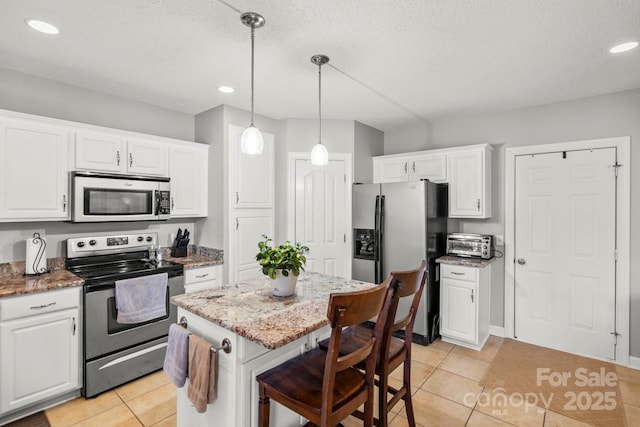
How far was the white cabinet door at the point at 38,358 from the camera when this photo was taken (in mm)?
2178

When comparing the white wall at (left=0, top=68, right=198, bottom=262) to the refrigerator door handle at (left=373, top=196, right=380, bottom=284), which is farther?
the refrigerator door handle at (left=373, top=196, right=380, bottom=284)

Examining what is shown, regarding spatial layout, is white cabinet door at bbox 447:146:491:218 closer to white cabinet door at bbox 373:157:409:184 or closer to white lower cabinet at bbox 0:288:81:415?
white cabinet door at bbox 373:157:409:184

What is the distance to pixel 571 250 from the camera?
333 centimetres

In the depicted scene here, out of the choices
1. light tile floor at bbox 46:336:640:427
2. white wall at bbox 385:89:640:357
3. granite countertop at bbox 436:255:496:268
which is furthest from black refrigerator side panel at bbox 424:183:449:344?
light tile floor at bbox 46:336:640:427

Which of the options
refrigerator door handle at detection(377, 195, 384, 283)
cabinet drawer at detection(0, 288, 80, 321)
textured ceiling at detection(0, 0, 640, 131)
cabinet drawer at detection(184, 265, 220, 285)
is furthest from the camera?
refrigerator door handle at detection(377, 195, 384, 283)

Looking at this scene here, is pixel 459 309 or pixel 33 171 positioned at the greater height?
pixel 33 171

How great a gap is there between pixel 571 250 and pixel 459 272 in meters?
1.12

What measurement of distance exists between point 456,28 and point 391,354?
2013 mm

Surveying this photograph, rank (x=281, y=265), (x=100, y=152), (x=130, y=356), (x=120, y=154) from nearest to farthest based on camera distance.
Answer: (x=281, y=265), (x=130, y=356), (x=100, y=152), (x=120, y=154)

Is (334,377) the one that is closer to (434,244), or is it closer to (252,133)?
(252,133)

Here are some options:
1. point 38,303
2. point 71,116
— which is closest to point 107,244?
point 38,303

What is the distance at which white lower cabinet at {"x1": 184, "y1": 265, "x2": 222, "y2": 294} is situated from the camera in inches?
124

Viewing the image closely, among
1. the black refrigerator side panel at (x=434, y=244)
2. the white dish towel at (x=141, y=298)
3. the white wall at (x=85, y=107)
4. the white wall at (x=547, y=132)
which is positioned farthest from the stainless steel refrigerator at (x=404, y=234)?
the white wall at (x=85, y=107)

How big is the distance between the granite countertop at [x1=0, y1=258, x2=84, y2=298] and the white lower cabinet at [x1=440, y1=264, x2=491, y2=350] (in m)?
3.39
